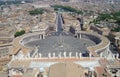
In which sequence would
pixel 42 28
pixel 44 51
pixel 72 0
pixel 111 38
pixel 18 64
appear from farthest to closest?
pixel 72 0 < pixel 42 28 < pixel 111 38 < pixel 44 51 < pixel 18 64

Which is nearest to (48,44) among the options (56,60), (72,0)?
(56,60)

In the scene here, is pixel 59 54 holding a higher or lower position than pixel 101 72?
lower

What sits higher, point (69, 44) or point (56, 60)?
point (56, 60)

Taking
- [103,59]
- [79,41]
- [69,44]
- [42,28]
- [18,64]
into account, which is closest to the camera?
[18,64]

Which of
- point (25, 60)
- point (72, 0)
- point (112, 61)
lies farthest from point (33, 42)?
point (72, 0)

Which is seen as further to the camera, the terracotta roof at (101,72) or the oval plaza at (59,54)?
the terracotta roof at (101,72)

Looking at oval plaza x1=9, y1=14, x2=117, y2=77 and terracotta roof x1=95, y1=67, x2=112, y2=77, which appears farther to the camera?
terracotta roof x1=95, y1=67, x2=112, y2=77

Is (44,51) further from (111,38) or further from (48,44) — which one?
(111,38)

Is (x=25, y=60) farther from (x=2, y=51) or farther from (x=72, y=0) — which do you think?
(x=72, y=0)

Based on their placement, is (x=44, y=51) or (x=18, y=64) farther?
(x=44, y=51)

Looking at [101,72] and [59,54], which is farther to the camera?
[59,54]
